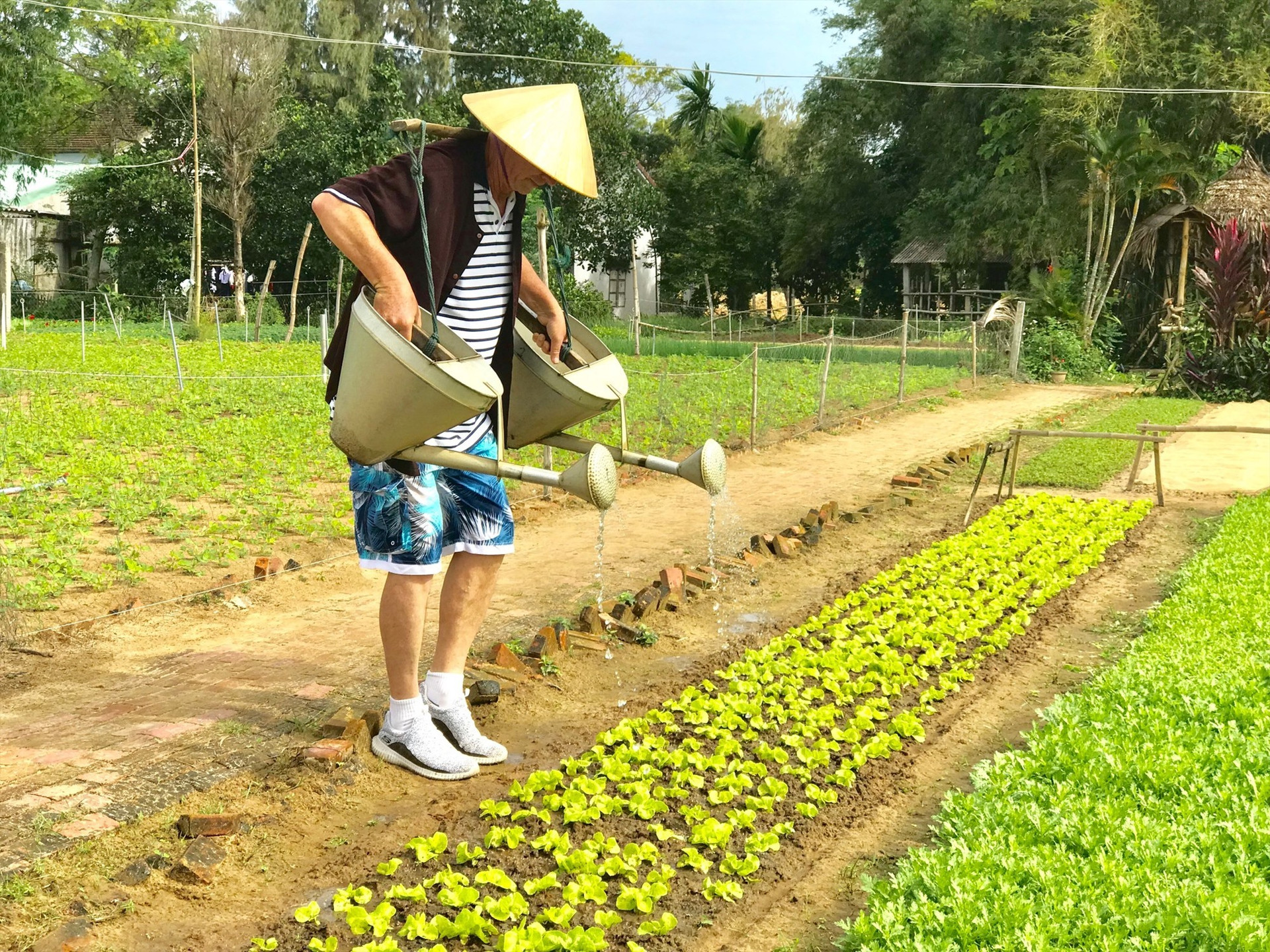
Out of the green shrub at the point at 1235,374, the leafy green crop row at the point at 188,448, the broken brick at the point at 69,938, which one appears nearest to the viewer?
the broken brick at the point at 69,938

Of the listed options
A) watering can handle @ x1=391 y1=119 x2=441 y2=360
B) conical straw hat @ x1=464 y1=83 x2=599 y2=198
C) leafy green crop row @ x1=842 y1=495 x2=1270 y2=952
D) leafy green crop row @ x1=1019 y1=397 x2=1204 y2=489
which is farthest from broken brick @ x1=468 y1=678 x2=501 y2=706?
leafy green crop row @ x1=1019 y1=397 x2=1204 y2=489

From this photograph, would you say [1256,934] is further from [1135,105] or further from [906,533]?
[1135,105]

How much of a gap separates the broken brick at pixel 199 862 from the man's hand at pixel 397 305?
1591 mm

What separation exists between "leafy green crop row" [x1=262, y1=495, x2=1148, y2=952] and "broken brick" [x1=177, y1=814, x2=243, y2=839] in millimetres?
496

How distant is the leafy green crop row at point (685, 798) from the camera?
309 centimetres

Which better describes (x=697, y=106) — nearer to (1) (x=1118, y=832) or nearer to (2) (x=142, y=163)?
(2) (x=142, y=163)

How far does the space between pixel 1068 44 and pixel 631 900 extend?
2912cm

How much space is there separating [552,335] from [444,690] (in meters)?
1.34

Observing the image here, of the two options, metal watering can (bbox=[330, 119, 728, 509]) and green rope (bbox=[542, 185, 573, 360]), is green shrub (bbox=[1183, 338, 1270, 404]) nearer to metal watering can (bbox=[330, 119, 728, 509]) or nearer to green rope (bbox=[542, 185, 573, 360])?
green rope (bbox=[542, 185, 573, 360])

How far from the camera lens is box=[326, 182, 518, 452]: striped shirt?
152 inches

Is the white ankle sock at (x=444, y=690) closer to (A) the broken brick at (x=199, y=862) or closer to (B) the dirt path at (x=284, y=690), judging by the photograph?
(B) the dirt path at (x=284, y=690)

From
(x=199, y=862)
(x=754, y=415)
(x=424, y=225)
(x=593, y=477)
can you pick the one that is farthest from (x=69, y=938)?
(x=754, y=415)

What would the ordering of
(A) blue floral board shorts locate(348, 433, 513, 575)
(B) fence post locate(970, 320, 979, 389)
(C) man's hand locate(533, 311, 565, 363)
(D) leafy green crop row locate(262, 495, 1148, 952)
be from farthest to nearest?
(B) fence post locate(970, 320, 979, 389) < (C) man's hand locate(533, 311, 565, 363) < (A) blue floral board shorts locate(348, 433, 513, 575) < (D) leafy green crop row locate(262, 495, 1148, 952)

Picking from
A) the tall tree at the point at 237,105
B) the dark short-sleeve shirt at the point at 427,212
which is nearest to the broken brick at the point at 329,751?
the dark short-sleeve shirt at the point at 427,212
